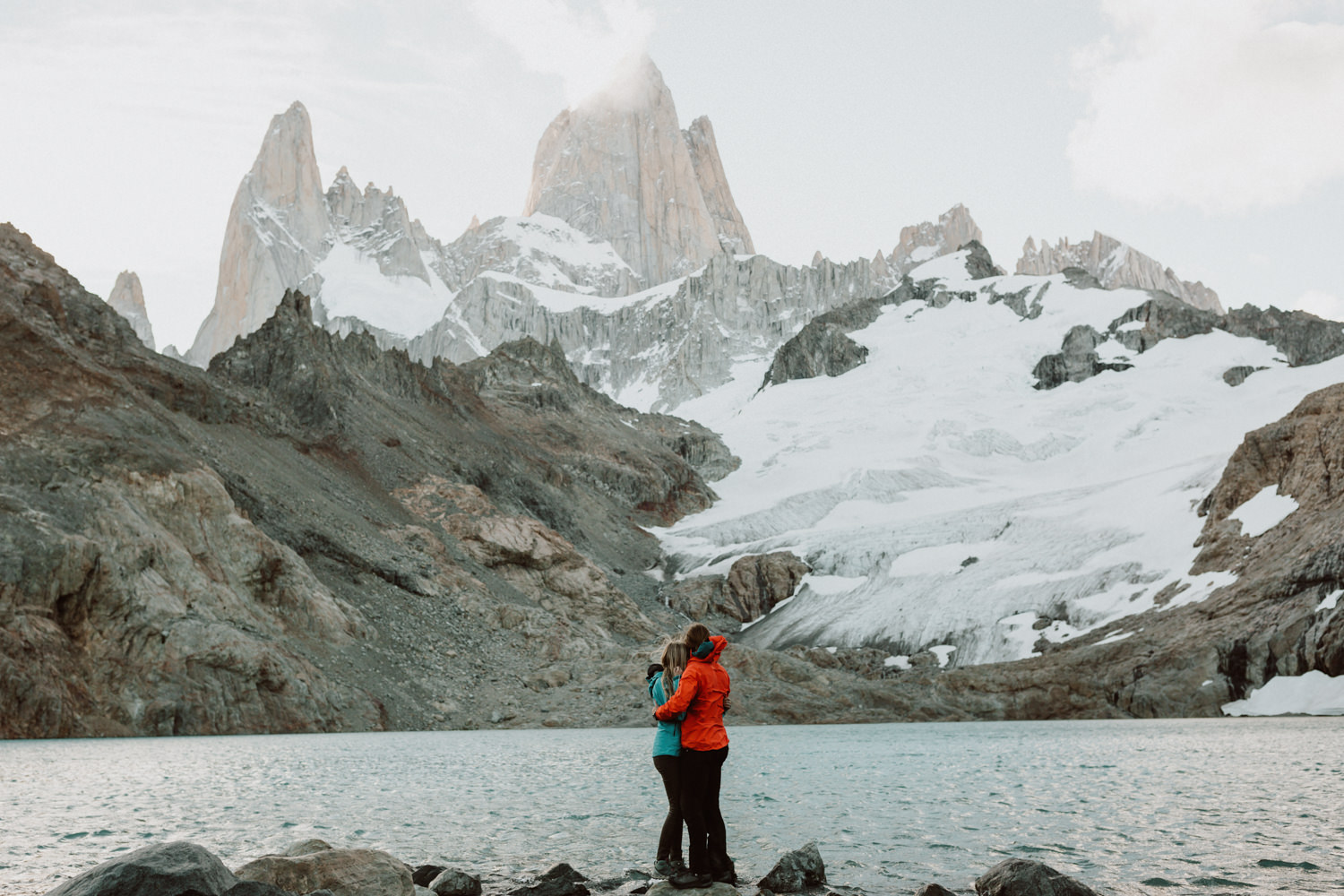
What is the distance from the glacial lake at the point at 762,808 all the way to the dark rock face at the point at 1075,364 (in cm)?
15908

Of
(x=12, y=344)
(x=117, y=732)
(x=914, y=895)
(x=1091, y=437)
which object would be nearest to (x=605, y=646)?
(x=117, y=732)

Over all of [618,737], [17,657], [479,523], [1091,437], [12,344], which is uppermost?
[1091,437]

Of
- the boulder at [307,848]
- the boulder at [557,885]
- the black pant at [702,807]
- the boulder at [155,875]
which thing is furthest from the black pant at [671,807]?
the boulder at [155,875]

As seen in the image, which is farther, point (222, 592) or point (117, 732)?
point (222, 592)

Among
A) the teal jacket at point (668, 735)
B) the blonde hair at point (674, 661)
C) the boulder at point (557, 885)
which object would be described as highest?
the blonde hair at point (674, 661)

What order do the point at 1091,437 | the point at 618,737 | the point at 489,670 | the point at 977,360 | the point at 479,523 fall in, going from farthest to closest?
the point at 977,360 < the point at 1091,437 < the point at 479,523 < the point at 489,670 < the point at 618,737

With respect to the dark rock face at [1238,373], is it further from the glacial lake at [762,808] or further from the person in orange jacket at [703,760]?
the person in orange jacket at [703,760]

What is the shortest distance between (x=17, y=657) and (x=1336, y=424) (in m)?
74.1

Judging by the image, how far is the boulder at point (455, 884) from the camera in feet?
33.8

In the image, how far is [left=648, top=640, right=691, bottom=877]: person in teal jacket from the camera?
430 inches

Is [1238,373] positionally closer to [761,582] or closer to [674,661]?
[761,582]

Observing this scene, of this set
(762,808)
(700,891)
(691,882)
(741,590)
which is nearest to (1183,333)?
(741,590)

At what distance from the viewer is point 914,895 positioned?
1013cm

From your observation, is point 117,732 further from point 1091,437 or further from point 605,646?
A: point 1091,437
